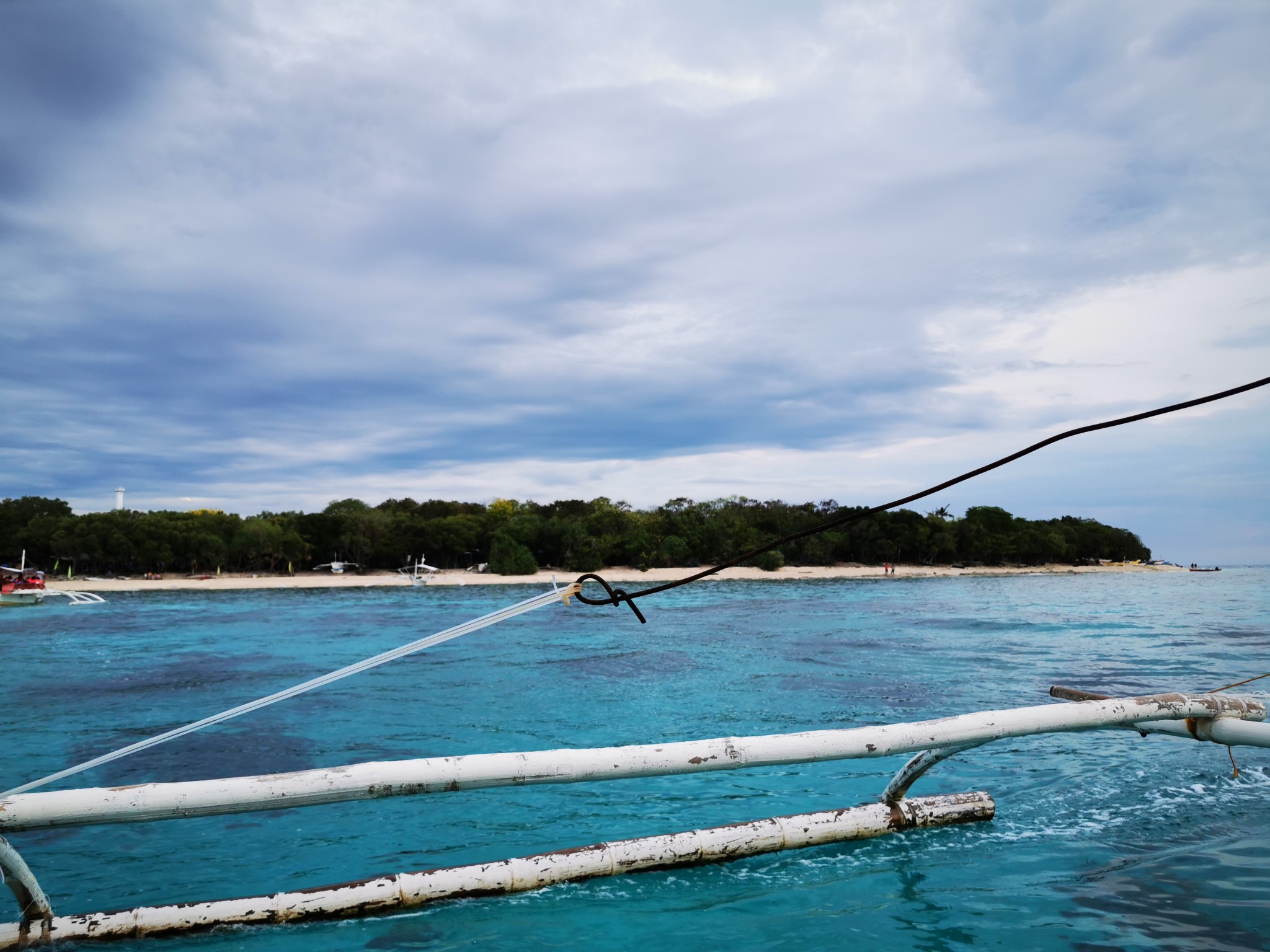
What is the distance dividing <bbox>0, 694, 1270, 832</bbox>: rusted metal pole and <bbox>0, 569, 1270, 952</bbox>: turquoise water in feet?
3.36

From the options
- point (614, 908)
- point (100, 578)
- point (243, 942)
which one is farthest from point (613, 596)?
point (100, 578)

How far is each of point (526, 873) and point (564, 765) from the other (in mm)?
1021

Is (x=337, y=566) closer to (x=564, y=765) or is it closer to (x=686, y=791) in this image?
(x=686, y=791)

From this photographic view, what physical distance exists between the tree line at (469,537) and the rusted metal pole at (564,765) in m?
60.2

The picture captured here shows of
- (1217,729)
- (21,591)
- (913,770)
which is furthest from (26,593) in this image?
(1217,729)

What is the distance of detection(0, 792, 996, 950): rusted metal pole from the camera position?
4465 mm

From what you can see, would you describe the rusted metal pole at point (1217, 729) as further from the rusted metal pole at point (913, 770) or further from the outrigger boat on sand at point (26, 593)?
the outrigger boat on sand at point (26, 593)

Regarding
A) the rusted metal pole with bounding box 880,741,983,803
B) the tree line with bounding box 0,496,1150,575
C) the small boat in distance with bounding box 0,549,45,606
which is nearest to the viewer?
the rusted metal pole with bounding box 880,741,983,803

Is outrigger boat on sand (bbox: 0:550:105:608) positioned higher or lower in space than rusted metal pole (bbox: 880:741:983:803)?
lower

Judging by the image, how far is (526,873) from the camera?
500 cm

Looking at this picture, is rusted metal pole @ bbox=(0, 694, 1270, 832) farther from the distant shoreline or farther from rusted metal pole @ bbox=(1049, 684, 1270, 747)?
the distant shoreline

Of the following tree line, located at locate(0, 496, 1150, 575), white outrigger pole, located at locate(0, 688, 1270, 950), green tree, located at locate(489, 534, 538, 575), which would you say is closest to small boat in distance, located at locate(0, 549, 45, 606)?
tree line, located at locate(0, 496, 1150, 575)

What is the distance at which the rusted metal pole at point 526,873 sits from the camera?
176 inches

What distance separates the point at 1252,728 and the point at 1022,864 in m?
1.81
